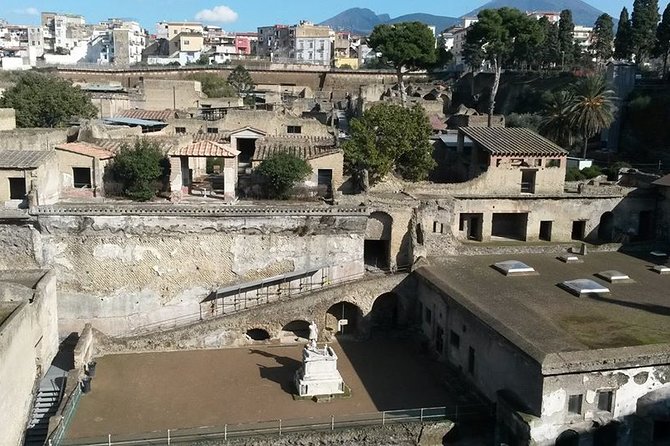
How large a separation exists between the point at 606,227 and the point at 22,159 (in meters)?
28.6

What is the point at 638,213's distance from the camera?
3516 cm

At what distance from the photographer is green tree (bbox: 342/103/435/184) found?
34.2 metres

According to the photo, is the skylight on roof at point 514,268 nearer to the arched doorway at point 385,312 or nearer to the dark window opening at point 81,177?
the arched doorway at point 385,312

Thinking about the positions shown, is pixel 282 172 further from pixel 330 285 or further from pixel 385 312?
pixel 385 312

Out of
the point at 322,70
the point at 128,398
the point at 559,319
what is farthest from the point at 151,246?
the point at 322,70

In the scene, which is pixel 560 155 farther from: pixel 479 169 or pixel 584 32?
pixel 584 32

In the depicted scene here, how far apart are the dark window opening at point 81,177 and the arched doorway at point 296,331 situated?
1330cm

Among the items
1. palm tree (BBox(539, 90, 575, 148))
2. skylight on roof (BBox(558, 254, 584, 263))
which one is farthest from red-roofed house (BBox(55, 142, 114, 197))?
palm tree (BBox(539, 90, 575, 148))

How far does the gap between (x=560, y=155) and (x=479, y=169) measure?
162 inches

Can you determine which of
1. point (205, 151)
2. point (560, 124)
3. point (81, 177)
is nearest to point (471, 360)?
point (205, 151)

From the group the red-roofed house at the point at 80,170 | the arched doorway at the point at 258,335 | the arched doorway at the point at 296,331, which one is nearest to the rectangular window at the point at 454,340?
the arched doorway at the point at 296,331

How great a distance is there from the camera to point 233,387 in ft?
78.7

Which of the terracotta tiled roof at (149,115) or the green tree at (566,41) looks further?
the green tree at (566,41)

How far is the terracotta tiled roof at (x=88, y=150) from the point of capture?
110 feet
